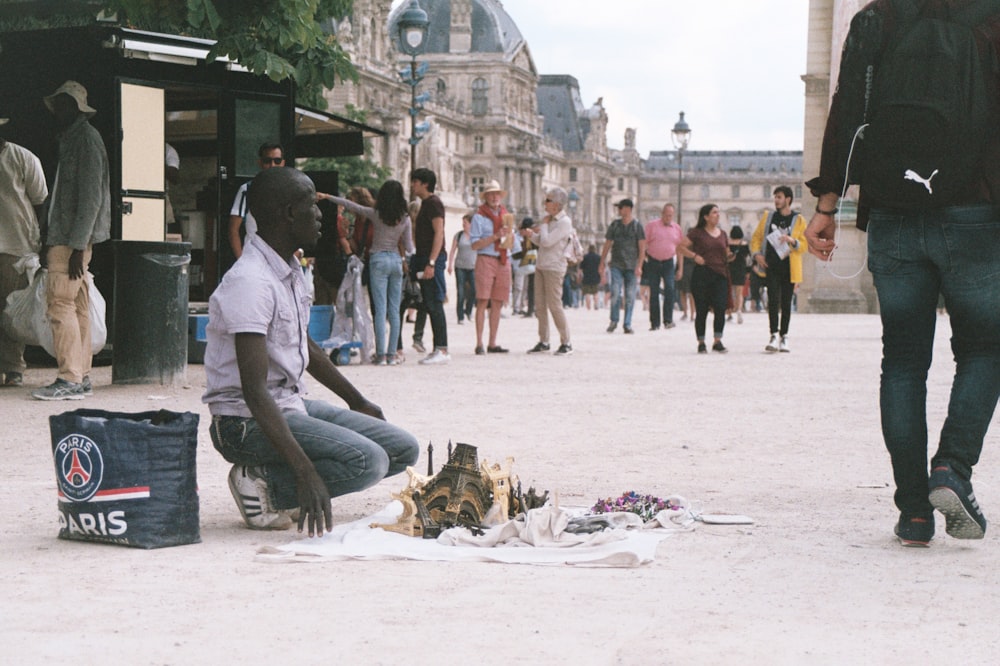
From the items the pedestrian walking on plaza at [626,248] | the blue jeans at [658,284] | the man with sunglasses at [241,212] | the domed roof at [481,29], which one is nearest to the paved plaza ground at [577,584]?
the man with sunglasses at [241,212]

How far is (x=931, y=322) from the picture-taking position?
5.57 meters

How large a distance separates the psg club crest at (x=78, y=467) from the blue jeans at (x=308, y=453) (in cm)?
58

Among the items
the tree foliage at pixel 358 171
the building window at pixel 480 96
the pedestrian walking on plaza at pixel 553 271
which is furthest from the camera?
the building window at pixel 480 96

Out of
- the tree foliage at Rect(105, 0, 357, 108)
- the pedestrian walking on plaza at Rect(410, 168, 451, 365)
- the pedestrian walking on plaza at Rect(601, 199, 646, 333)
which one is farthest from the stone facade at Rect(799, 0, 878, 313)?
the tree foliage at Rect(105, 0, 357, 108)

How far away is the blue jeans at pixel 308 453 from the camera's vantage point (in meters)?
5.71

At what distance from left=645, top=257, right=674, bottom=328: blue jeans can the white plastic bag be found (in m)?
12.8

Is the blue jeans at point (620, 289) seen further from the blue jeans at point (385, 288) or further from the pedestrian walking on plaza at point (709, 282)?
the blue jeans at point (385, 288)

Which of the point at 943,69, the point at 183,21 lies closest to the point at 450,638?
the point at 943,69

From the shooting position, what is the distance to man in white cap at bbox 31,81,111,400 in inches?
404

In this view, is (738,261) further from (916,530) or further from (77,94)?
(916,530)

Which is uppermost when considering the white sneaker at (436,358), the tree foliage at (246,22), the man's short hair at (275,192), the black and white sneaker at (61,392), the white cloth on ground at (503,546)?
the tree foliage at (246,22)

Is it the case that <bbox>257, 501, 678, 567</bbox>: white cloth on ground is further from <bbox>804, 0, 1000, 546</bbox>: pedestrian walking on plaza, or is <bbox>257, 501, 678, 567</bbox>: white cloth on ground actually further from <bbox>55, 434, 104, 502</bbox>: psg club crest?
<bbox>804, 0, 1000, 546</bbox>: pedestrian walking on plaza

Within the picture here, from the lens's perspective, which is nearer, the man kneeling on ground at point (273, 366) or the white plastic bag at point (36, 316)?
the man kneeling on ground at point (273, 366)

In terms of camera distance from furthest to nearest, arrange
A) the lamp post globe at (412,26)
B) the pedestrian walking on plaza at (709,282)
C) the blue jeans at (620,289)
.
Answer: the lamp post globe at (412,26)
the blue jeans at (620,289)
the pedestrian walking on plaza at (709,282)
